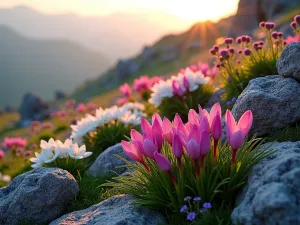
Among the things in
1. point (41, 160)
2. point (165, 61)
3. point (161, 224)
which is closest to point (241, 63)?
point (41, 160)

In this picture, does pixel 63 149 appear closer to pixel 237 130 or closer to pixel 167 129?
pixel 167 129

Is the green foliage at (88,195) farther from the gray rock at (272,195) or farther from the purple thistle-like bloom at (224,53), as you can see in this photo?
the purple thistle-like bloom at (224,53)

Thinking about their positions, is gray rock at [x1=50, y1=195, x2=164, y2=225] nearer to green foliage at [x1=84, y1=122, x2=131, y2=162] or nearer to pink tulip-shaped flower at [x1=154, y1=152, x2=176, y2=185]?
pink tulip-shaped flower at [x1=154, y1=152, x2=176, y2=185]

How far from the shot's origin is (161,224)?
4.69 metres

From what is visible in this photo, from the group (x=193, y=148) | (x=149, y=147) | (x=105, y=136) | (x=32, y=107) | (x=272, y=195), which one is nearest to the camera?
(x=272, y=195)

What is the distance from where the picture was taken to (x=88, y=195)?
659 centimetres

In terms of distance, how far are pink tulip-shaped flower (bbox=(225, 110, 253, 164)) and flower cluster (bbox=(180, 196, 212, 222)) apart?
27.6 inches

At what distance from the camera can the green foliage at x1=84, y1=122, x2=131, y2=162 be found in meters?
9.65

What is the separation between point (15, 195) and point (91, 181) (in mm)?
1602

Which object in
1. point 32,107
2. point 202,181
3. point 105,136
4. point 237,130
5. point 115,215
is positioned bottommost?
point 32,107

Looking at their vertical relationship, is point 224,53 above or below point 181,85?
above

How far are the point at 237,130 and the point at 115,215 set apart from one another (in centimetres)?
198

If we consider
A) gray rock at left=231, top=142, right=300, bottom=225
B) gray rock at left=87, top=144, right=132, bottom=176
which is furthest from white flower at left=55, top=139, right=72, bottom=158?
gray rock at left=231, top=142, right=300, bottom=225

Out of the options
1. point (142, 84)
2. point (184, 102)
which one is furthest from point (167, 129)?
point (142, 84)
